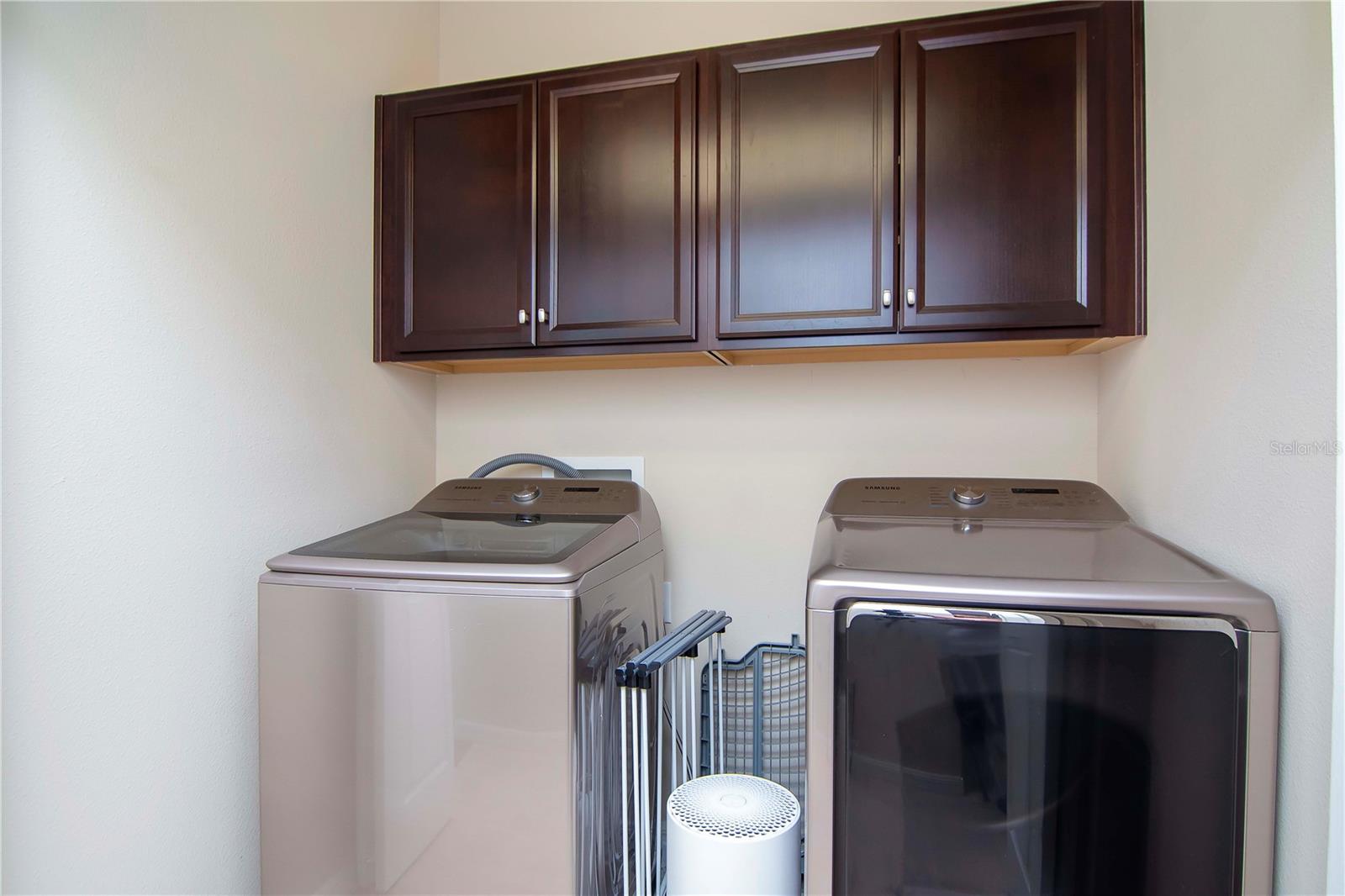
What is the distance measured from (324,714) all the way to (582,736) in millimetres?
503

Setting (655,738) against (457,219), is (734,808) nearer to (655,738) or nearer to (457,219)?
(655,738)

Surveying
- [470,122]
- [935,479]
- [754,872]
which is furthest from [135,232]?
[935,479]

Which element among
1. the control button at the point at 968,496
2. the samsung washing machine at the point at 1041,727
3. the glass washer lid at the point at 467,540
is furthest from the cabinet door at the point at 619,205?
the samsung washing machine at the point at 1041,727

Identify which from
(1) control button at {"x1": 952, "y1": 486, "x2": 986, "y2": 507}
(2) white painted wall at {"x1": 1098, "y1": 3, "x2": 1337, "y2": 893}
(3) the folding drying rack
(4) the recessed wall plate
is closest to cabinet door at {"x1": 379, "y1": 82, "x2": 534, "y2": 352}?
(4) the recessed wall plate

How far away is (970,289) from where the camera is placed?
1.47 meters

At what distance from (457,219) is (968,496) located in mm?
1436

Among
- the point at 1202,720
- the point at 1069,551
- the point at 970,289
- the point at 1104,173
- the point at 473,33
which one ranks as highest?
the point at 473,33

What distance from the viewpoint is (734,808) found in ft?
4.17

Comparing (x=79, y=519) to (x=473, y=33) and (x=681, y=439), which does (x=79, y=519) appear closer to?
(x=681, y=439)

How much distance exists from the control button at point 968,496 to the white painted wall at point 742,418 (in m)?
0.26

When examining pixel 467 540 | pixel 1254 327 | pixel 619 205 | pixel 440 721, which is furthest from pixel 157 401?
pixel 1254 327

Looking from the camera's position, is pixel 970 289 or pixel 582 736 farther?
pixel 970 289

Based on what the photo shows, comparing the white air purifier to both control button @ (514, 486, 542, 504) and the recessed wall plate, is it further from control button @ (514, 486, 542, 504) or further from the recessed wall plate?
the recessed wall plate

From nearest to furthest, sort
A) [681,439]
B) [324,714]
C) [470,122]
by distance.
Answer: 1. [324,714]
2. [470,122]
3. [681,439]
